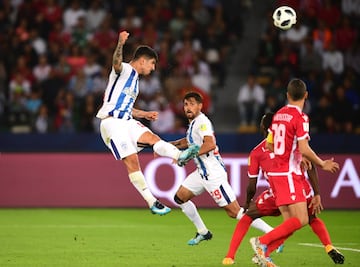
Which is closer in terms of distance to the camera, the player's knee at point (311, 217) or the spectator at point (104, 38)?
the player's knee at point (311, 217)

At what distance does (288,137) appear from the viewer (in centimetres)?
1013

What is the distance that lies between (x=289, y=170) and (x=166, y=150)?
2.01m

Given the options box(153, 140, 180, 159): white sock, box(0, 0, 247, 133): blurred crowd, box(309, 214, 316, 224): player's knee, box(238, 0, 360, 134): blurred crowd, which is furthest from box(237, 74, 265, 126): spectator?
box(309, 214, 316, 224): player's knee

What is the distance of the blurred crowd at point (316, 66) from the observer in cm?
2133

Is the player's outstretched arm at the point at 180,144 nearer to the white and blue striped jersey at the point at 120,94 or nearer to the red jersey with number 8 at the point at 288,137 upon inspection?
the white and blue striped jersey at the point at 120,94

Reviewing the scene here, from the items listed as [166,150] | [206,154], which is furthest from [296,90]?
[206,154]

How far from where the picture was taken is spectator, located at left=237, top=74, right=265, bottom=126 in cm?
2152

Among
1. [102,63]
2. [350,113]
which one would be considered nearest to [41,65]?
[102,63]

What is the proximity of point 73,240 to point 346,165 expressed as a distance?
7.10 metres

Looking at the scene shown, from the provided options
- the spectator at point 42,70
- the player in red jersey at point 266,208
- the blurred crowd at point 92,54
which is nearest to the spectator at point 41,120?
the blurred crowd at point 92,54

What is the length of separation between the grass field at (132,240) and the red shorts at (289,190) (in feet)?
4.00

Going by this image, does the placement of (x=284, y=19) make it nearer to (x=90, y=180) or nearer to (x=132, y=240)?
(x=132, y=240)

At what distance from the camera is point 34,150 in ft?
65.8

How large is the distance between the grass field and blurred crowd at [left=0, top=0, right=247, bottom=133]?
2.92 meters
